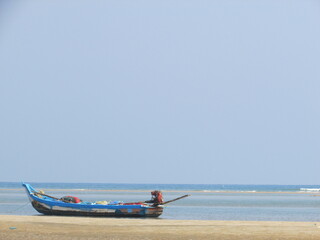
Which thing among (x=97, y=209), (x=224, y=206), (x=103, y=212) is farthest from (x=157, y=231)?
(x=224, y=206)

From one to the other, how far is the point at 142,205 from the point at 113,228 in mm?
9693

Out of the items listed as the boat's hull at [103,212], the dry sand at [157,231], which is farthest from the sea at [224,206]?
the dry sand at [157,231]

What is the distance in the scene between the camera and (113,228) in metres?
23.7

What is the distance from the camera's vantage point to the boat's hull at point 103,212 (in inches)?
1287

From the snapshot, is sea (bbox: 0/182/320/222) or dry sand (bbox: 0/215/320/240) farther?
sea (bbox: 0/182/320/222)

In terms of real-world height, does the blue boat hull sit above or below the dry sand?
above

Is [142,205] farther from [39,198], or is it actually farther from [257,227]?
[257,227]

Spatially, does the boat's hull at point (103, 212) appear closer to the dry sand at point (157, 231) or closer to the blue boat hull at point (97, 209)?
the blue boat hull at point (97, 209)

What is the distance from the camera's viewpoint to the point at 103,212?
32.7 metres

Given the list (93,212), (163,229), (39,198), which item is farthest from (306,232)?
(39,198)

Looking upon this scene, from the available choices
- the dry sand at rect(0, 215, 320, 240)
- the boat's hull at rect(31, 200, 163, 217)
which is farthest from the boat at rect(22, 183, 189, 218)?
the dry sand at rect(0, 215, 320, 240)

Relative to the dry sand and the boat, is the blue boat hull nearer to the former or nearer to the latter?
the boat

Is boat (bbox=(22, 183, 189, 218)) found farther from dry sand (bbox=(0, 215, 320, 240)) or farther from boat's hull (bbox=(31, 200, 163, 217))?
dry sand (bbox=(0, 215, 320, 240))

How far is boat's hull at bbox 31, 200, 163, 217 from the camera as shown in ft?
107
